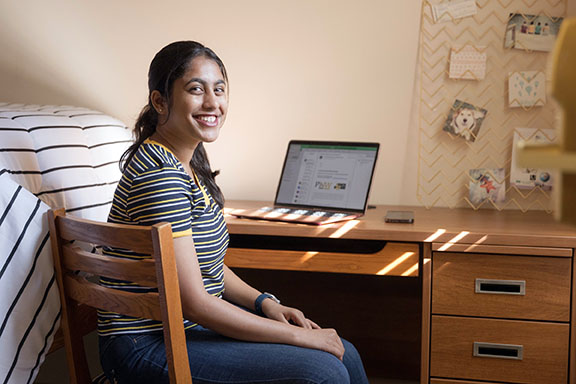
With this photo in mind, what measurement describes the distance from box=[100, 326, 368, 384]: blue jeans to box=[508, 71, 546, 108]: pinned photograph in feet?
3.65

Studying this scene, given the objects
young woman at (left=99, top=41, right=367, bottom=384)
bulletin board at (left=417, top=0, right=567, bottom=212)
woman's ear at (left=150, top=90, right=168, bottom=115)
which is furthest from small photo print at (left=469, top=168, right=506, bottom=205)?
woman's ear at (left=150, top=90, right=168, bottom=115)

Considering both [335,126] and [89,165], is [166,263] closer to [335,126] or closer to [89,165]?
[89,165]

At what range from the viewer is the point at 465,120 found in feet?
6.64

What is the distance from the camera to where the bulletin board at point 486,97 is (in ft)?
6.44

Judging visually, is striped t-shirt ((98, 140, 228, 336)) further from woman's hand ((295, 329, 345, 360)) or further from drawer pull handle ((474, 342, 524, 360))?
drawer pull handle ((474, 342, 524, 360))

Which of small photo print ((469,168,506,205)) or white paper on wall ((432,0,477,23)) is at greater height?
white paper on wall ((432,0,477,23))

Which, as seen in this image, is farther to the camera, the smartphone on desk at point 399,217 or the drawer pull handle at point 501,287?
the smartphone on desk at point 399,217

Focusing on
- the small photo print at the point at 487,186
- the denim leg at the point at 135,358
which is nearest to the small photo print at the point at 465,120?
the small photo print at the point at 487,186

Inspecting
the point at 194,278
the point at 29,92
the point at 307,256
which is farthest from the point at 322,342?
the point at 29,92

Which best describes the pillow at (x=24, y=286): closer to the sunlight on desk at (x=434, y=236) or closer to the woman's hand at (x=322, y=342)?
the woman's hand at (x=322, y=342)

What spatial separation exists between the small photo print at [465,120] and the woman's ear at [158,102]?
3.31 feet

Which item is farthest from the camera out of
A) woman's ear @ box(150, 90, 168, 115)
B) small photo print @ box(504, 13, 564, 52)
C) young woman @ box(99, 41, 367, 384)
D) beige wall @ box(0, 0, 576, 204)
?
beige wall @ box(0, 0, 576, 204)

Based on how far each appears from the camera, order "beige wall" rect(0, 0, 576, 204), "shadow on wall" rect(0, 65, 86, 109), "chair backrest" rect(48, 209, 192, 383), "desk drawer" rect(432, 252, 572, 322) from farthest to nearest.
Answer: "shadow on wall" rect(0, 65, 86, 109)
"beige wall" rect(0, 0, 576, 204)
"desk drawer" rect(432, 252, 572, 322)
"chair backrest" rect(48, 209, 192, 383)

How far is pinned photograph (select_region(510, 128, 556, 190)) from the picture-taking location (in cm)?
197
